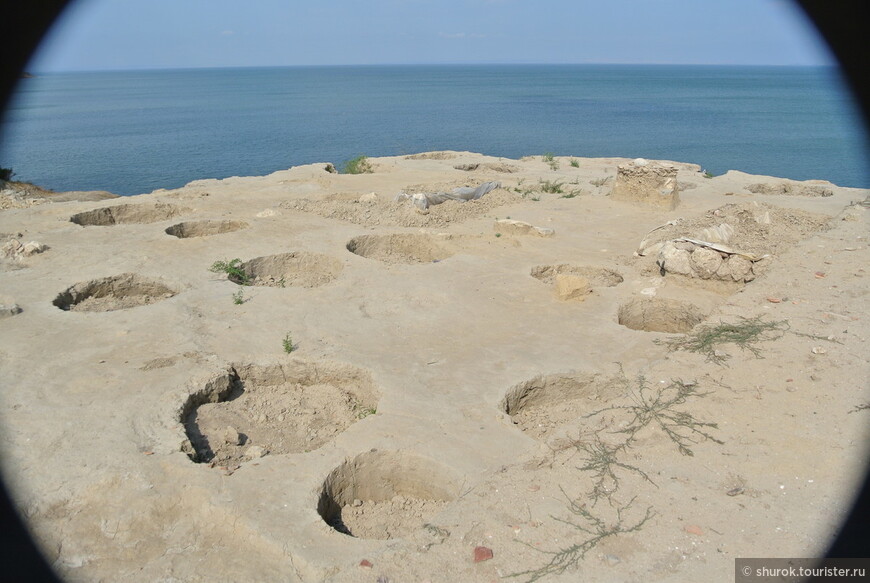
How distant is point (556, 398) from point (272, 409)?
108 inches

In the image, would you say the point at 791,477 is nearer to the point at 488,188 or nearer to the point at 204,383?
the point at 204,383

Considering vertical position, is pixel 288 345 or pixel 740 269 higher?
pixel 288 345

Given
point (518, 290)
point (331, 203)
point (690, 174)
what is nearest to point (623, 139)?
point (690, 174)

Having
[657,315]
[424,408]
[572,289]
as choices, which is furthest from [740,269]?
[424,408]

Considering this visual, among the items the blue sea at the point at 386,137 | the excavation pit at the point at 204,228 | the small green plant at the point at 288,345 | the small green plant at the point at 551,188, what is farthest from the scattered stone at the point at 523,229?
the blue sea at the point at 386,137

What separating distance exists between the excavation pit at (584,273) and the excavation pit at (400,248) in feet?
5.82

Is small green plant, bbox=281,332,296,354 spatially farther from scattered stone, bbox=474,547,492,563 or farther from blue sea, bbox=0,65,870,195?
blue sea, bbox=0,65,870,195

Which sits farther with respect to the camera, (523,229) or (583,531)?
(523,229)

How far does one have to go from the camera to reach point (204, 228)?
11711mm

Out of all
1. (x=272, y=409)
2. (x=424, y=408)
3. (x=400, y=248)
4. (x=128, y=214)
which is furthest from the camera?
(x=128, y=214)

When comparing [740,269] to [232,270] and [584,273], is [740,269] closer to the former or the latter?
[584,273]

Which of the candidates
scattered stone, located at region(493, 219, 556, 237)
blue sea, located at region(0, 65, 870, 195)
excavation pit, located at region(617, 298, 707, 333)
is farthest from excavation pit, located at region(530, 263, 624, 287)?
blue sea, located at region(0, 65, 870, 195)

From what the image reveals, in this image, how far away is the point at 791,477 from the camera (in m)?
4.38

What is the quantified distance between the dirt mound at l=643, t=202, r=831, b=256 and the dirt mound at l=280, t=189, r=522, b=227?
4.01 metres
